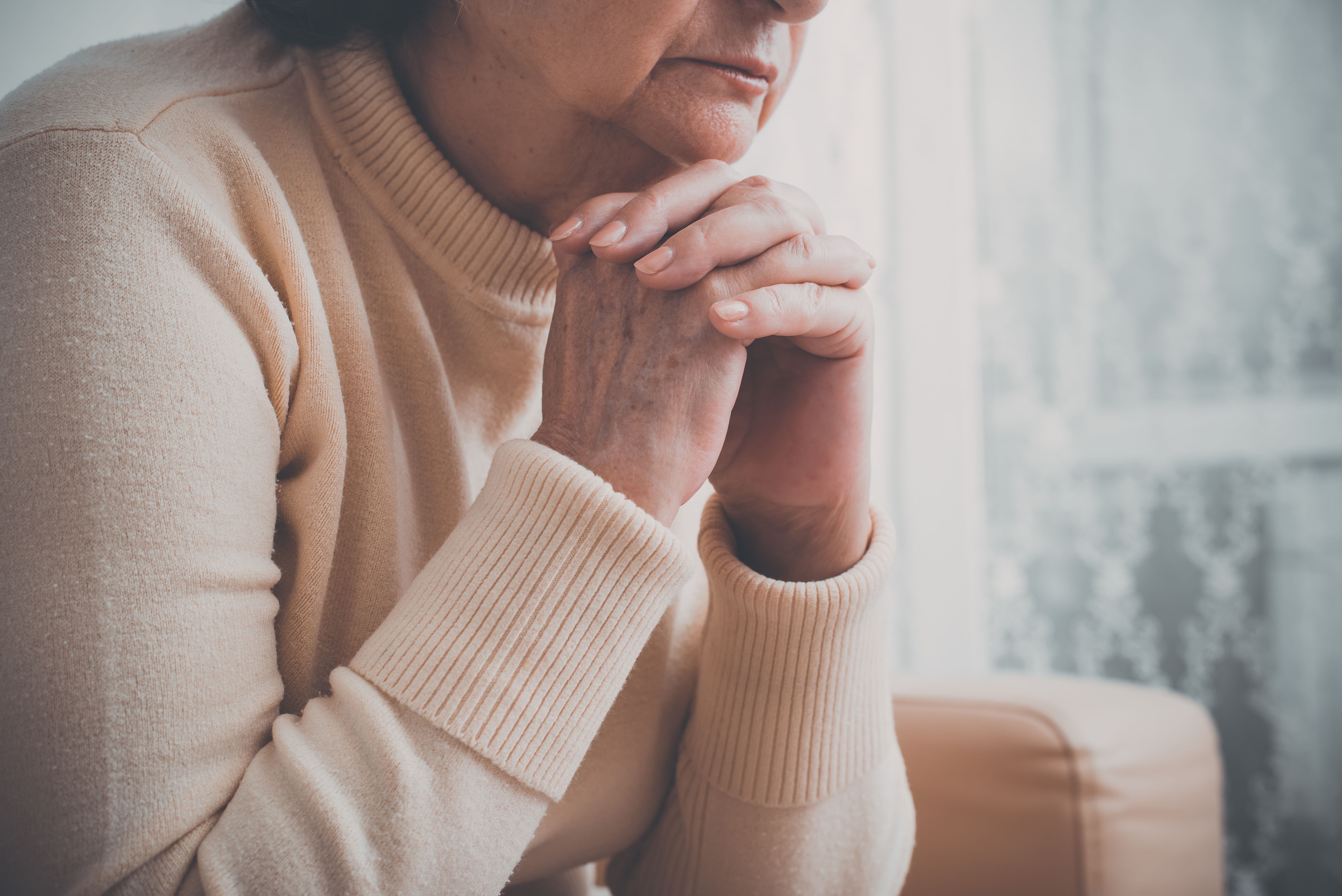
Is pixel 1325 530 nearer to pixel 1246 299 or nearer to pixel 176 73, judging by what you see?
pixel 1246 299

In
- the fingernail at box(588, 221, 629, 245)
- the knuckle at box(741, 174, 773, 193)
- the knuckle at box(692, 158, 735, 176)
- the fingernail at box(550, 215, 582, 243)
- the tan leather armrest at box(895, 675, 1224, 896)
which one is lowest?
the tan leather armrest at box(895, 675, 1224, 896)

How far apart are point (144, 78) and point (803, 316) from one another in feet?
1.53

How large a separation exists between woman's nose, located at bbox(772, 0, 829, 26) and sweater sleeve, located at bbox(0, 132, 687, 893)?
0.37 m

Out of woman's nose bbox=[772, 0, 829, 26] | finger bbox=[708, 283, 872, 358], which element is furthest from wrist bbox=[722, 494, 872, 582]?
woman's nose bbox=[772, 0, 829, 26]

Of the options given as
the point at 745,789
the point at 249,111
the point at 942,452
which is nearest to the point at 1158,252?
the point at 942,452

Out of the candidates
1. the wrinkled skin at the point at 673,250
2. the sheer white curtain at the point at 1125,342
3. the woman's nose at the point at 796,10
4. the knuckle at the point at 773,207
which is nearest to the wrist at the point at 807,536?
the wrinkled skin at the point at 673,250

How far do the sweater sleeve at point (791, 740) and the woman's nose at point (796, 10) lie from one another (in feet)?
1.31

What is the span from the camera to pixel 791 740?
26.7 inches

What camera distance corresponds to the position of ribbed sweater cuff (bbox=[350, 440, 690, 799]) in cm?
46

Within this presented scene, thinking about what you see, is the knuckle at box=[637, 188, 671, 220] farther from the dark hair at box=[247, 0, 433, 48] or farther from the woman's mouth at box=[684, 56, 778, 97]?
the dark hair at box=[247, 0, 433, 48]

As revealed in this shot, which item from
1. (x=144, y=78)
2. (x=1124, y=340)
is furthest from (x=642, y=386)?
(x=1124, y=340)

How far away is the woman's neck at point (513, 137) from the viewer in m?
0.62

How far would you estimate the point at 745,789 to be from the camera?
27.4 inches

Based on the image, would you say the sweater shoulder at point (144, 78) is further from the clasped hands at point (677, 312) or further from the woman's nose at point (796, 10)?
the woman's nose at point (796, 10)
